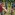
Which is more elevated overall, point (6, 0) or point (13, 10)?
point (6, 0)

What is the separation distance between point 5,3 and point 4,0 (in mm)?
53

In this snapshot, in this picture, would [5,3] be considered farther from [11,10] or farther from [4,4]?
[11,10]

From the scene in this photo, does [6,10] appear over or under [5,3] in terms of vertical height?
under

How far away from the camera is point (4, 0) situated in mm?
522

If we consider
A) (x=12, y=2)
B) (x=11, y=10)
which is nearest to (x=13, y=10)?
(x=11, y=10)

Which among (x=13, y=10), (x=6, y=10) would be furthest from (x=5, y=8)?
(x=13, y=10)

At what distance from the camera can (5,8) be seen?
516 millimetres

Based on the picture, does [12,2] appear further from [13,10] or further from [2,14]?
[2,14]

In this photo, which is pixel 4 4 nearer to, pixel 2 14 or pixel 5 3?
pixel 5 3

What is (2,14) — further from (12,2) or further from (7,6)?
(12,2)

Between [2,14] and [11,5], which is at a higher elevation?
[11,5]

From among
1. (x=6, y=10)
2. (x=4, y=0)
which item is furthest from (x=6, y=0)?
(x=6, y=10)

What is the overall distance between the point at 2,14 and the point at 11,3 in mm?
233

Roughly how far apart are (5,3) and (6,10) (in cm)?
12
